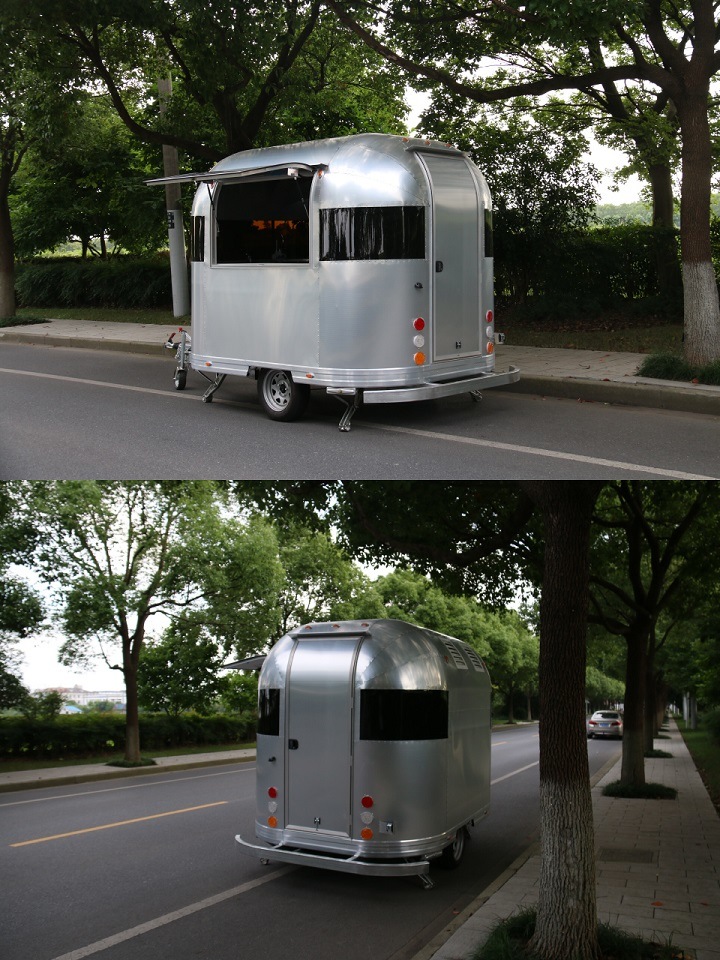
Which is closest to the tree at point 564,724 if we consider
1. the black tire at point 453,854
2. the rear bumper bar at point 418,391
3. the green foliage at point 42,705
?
the rear bumper bar at point 418,391

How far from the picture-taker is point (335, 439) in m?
11.6

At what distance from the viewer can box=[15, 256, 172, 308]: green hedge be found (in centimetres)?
2930

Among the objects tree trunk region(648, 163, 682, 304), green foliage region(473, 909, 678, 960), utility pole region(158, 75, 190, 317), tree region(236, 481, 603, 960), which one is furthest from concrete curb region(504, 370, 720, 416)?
utility pole region(158, 75, 190, 317)

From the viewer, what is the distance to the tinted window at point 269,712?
9734mm

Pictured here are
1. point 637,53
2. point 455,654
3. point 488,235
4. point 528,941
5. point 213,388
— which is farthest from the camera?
point 637,53

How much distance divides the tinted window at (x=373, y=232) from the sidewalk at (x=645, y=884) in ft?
22.8

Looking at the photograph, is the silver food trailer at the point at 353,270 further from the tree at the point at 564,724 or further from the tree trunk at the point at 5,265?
the tree trunk at the point at 5,265

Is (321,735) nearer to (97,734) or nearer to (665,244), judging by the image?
(665,244)

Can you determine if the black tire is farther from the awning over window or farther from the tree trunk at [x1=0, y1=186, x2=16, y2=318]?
the tree trunk at [x1=0, y1=186, x2=16, y2=318]

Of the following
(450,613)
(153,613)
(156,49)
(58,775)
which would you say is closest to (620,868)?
(58,775)

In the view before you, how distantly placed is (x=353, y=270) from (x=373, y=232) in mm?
493

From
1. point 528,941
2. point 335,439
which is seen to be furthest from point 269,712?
point 528,941

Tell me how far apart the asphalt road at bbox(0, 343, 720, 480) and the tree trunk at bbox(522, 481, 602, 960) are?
68.4 inches

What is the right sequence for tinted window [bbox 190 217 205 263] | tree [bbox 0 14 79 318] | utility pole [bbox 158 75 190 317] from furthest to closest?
utility pole [bbox 158 75 190 317]
tree [bbox 0 14 79 318]
tinted window [bbox 190 217 205 263]
